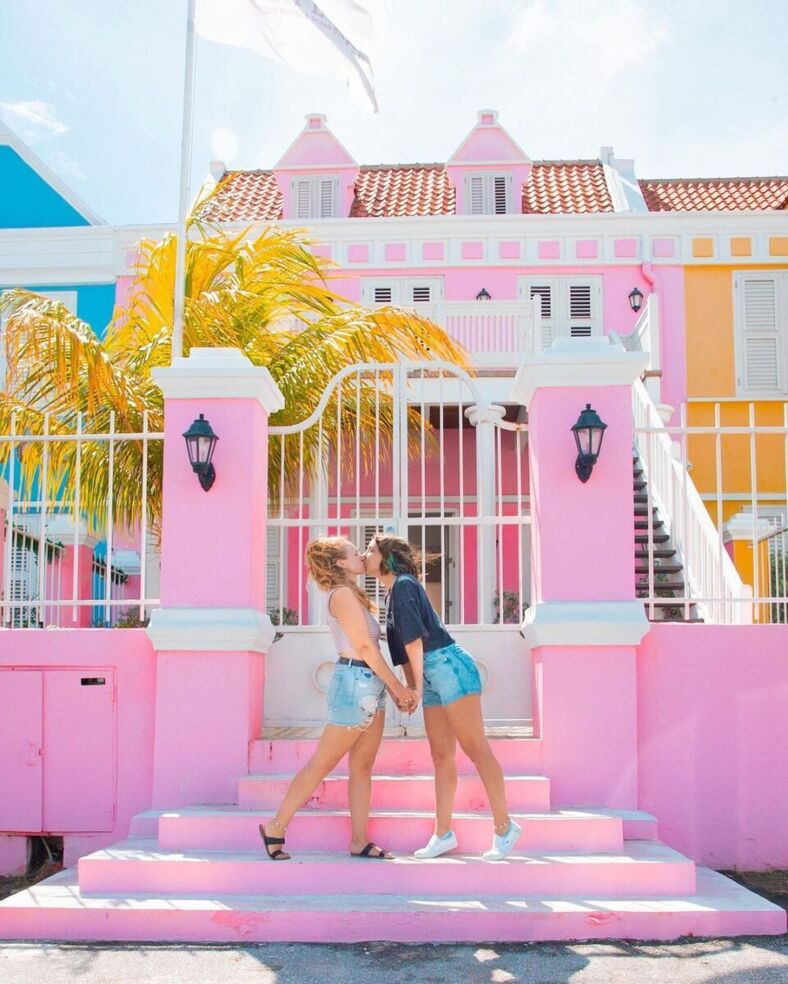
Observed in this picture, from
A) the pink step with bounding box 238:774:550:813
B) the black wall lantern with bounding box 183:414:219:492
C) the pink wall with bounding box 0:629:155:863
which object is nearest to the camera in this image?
the pink step with bounding box 238:774:550:813

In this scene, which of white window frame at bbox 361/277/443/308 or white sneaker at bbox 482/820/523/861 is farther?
white window frame at bbox 361/277/443/308

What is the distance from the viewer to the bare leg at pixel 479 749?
16.7 feet

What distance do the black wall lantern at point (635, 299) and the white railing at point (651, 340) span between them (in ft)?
0.67

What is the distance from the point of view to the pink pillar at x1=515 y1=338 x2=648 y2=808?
19.0 feet

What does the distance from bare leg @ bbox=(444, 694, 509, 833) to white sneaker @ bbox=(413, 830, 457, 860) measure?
0.23 meters

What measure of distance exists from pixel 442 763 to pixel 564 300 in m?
12.4

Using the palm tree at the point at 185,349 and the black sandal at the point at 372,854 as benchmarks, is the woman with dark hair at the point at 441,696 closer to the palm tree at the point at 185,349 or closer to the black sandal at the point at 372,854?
the black sandal at the point at 372,854

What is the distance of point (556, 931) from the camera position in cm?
463

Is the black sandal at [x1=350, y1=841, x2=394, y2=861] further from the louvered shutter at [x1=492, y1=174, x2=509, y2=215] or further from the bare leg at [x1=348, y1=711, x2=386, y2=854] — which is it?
the louvered shutter at [x1=492, y1=174, x2=509, y2=215]

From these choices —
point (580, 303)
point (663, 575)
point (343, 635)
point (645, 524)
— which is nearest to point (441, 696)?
point (343, 635)

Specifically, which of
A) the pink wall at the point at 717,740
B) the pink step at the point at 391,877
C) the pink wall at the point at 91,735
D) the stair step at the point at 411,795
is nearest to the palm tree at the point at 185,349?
the pink wall at the point at 91,735

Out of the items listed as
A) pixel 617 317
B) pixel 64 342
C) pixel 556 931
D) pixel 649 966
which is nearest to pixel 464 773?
pixel 556 931

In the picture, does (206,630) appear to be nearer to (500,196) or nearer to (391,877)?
(391,877)

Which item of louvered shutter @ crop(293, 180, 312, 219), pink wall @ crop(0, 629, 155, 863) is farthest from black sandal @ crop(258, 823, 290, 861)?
louvered shutter @ crop(293, 180, 312, 219)
